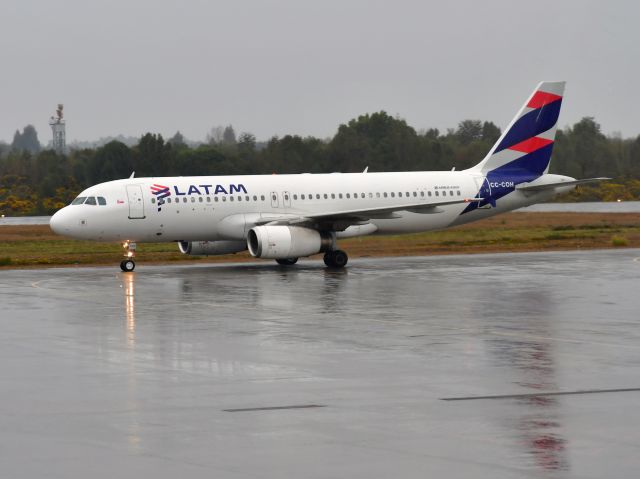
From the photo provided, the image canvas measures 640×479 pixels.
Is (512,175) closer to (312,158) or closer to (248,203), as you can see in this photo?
(248,203)

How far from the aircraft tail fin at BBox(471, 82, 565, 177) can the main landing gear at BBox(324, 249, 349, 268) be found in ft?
26.3

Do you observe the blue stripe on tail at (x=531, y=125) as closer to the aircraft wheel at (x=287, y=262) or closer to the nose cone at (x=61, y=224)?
the aircraft wheel at (x=287, y=262)

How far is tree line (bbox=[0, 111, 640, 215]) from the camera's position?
81375 millimetres

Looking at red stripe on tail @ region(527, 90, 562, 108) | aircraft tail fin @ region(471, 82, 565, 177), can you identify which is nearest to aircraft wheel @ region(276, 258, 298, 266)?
aircraft tail fin @ region(471, 82, 565, 177)

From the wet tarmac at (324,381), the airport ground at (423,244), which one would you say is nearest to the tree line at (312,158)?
the airport ground at (423,244)

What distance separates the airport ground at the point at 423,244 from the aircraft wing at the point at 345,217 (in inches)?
181

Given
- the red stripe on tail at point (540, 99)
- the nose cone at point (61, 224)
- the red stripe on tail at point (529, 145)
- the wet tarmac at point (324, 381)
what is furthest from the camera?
the red stripe on tail at point (540, 99)

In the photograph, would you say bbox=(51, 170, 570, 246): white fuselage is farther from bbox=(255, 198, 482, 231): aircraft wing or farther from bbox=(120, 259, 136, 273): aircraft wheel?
bbox=(120, 259, 136, 273): aircraft wheel

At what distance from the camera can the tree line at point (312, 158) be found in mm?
81375

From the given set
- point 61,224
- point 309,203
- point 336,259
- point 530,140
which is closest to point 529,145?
point 530,140

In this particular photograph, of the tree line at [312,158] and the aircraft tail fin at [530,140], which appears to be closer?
the aircraft tail fin at [530,140]

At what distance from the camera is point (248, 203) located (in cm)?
4016

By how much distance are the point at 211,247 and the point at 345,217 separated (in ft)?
16.6

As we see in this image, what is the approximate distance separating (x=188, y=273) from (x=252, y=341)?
16610 millimetres
